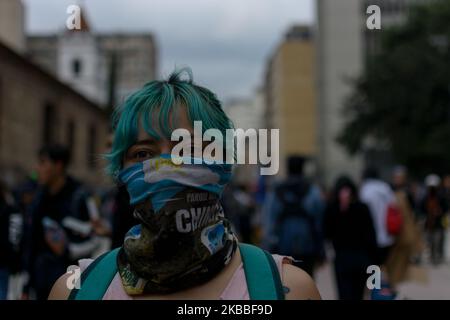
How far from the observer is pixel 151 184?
5.44 feet

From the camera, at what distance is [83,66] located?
68.6 metres

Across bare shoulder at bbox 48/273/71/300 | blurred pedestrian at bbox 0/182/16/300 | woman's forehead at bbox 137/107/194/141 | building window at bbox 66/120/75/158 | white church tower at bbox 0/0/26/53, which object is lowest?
building window at bbox 66/120/75/158

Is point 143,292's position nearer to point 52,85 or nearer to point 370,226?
point 370,226

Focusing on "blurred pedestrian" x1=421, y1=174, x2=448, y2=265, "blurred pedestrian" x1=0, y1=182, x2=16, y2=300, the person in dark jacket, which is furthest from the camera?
"blurred pedestrian" x1=421, y1=174, x2=448, y2=265

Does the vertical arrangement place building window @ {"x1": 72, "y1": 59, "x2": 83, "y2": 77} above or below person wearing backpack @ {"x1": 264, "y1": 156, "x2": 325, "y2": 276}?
above

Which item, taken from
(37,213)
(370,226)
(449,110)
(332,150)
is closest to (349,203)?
(370,226)

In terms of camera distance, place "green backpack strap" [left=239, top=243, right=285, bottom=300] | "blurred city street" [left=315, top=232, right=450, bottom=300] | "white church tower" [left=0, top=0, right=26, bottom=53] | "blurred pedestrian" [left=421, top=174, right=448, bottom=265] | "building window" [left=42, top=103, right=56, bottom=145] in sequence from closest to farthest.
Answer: "green backpack strap" [left=239, top=243, right=285, bottom=300] → "blurred city street" [left=315, top=232, right=450, bottom=300] → "blurred pedestrian" [left=421, top=174, right=448, bottom=265] → "white church tower" [left=0, top=0, right=26, bottom=53] → "building window" [left=42, top=103, right=56, bottom=145]

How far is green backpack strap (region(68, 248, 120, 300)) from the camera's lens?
65.7 inches

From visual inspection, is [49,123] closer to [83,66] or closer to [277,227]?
Answer: [83,66]

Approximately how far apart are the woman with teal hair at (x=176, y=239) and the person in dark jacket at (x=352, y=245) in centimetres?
478

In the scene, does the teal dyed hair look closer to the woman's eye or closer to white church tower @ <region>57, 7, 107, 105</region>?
the woman's eye

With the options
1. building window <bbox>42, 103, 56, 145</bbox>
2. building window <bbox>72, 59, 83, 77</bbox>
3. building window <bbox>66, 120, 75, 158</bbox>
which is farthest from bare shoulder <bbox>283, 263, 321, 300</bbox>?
building window <bbox>72, 59, 83, 77</bbox>

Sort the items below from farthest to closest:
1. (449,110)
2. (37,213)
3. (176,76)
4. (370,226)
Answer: (449,110), (370,226), (37,213), (176,76)

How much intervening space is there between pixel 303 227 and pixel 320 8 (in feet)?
207
